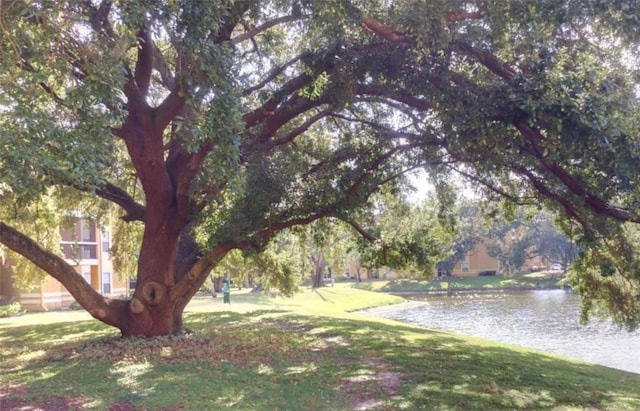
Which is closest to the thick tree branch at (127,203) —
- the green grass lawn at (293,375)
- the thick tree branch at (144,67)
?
the thick tree branch at (144,67)

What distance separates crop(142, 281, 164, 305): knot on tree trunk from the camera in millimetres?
12375

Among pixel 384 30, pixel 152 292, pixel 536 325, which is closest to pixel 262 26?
pixel 384 30

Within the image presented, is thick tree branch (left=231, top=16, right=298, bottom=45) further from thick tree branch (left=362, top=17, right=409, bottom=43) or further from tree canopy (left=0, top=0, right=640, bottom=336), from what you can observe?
thick tree branch (left=362, top=17, right=409, bottom=43)

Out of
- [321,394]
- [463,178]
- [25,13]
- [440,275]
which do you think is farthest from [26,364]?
[440,275]

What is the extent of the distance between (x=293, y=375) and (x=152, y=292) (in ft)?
15.2

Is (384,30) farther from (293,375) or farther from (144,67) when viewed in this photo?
(293,375)

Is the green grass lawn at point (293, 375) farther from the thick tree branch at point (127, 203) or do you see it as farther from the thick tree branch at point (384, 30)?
the thick tree branch at point (384, 30)

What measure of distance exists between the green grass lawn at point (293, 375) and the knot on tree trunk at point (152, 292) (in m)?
→ 0.87

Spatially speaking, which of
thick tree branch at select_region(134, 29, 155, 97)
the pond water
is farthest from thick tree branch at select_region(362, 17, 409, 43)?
the pond water

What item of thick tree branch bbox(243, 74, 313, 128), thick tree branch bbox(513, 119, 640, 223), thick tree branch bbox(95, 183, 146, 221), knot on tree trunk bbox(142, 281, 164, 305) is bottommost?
knot on tree trunk bbox(142, 281, 164, 305)

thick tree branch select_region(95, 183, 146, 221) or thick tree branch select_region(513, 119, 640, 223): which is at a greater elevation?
thick tree branch select_region(95, 183, 146, 221)

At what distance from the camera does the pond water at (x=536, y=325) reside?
717 inches

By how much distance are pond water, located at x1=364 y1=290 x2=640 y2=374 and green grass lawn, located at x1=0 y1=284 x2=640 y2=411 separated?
538 centimetres

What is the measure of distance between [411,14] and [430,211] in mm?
8839
